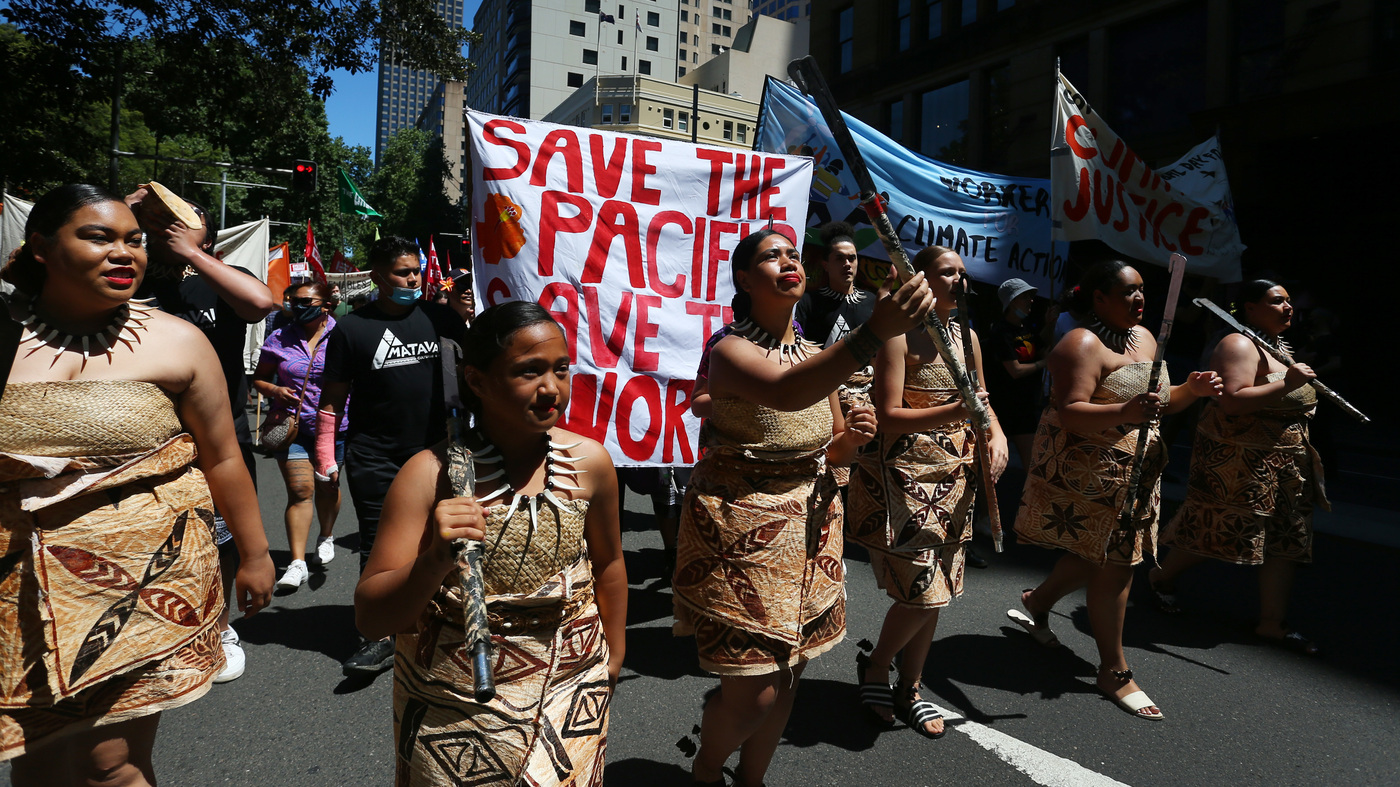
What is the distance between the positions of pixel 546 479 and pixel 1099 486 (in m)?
2.59

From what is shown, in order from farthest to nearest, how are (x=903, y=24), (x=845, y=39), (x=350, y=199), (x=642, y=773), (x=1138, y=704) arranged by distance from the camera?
1. (x=845, y=39)
2. (x=903, y=24)
3. (x=350, y=199)
4. (x=1138, y=704)
5. (x=642, y=773)

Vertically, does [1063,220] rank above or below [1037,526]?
above

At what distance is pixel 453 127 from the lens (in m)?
91.5

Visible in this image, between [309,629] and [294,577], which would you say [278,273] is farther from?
[309,629]

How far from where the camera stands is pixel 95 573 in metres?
1.78

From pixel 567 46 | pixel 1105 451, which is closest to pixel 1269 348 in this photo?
pixel 1105 451

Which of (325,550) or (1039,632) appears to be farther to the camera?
(325,550)

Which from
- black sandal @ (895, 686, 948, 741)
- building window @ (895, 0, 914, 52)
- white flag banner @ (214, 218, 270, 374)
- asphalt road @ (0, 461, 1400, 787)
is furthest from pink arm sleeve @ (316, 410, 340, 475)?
building window @ (895, 0, 914, 52)

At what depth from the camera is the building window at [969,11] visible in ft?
64.3

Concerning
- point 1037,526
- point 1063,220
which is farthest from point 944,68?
point 1037,526

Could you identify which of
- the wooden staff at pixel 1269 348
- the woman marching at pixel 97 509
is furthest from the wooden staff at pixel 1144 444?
the woman marching at pixel 97 509

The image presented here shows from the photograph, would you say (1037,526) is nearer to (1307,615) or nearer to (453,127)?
(1307,615)

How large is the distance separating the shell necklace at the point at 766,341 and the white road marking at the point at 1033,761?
1693mm

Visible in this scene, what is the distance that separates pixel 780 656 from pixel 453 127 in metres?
97.9
